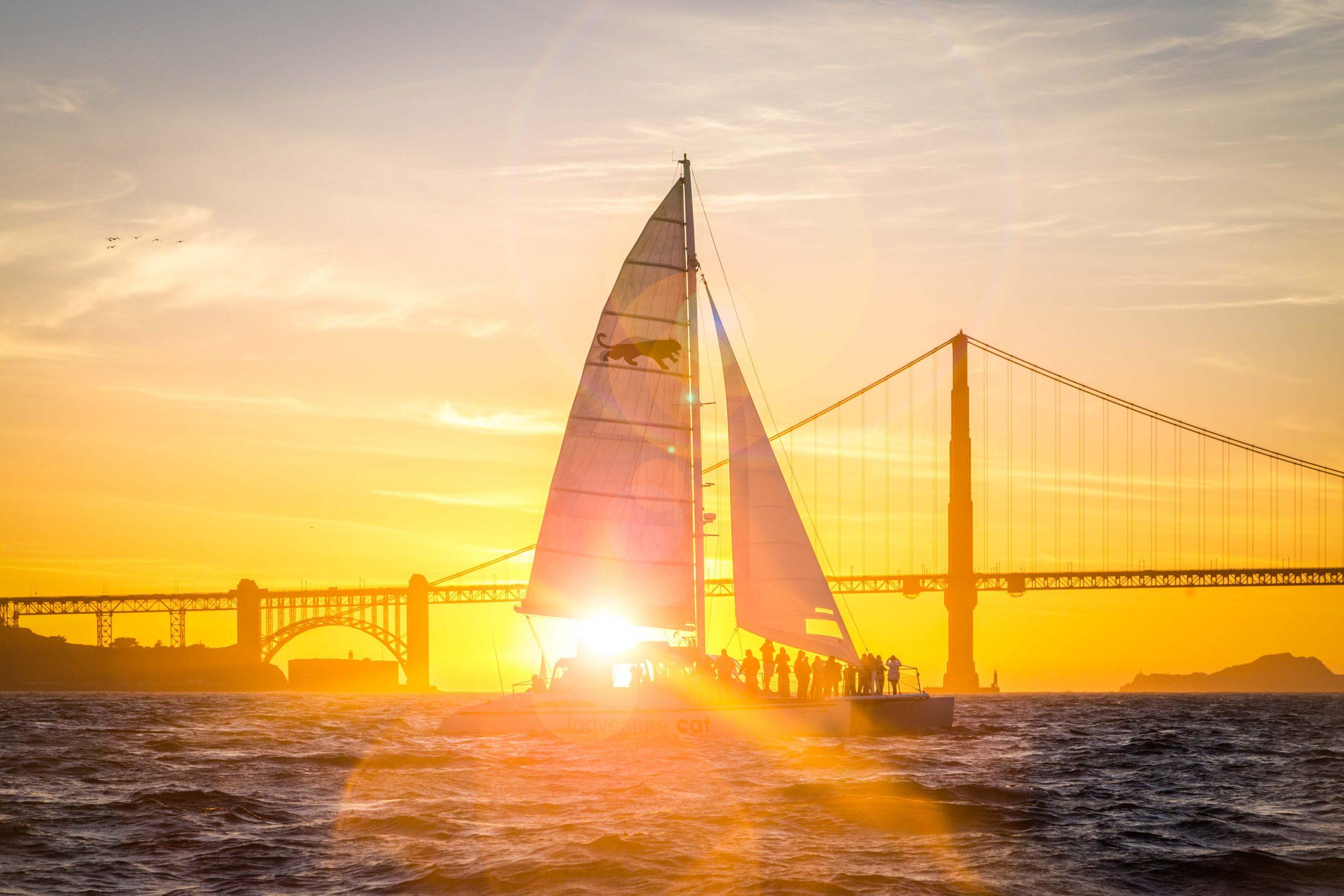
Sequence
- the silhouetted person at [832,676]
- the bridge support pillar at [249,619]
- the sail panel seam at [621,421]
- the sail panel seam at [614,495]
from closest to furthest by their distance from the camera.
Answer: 1. the silhouetted person at [832,676]
2. the sail panel seam at [614,495]
3. the sail panel seam at [621,421]
4. the bridge support pillar at [249,619]

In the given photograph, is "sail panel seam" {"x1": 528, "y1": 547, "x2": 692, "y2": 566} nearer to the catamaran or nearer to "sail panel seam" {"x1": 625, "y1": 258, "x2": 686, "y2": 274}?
the catamaran

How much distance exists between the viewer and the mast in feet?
86.9

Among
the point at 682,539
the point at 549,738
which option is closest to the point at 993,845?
the point at 682,539

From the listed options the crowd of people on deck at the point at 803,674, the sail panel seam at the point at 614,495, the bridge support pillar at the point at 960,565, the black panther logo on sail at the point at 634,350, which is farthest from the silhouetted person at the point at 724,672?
the bridge support pillar at the point at 960,565

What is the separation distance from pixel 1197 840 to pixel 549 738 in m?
15.4

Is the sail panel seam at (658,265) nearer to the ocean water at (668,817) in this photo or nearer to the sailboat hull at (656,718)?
the sailboat hull at (656,718)

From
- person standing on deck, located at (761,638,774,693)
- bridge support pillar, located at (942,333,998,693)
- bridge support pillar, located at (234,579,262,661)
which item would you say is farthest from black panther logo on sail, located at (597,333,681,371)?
bridge support pillar, located at (234,579,262,661)

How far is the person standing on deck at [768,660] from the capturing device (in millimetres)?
25562

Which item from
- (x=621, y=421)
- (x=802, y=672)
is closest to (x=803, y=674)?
(x=802, y=672)

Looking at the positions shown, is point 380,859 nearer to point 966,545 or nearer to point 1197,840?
point 1197,840

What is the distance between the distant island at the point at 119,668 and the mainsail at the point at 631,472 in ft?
326

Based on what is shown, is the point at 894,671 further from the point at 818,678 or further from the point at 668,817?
the point at 668,817

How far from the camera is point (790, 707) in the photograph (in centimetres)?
2412

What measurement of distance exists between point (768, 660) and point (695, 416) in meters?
5.03
